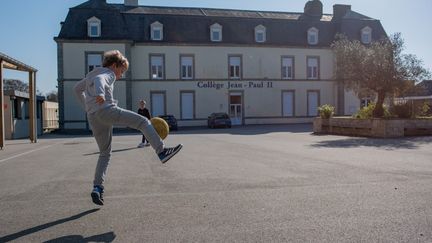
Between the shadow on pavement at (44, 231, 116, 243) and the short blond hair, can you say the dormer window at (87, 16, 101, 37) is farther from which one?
the shadow on pavement at (44, 231, 116, 243)

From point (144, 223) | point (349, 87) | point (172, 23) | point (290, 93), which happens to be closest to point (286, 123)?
point (290, 93)

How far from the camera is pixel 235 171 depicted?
28.7 ft

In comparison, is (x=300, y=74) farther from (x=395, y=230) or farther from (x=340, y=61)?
(x=395, y=230)

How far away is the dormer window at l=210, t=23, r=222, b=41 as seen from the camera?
44406 millimetres

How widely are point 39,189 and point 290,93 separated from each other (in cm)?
4058

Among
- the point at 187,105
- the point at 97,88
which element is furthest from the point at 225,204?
the point at 187,105

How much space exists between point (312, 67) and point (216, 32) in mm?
10377

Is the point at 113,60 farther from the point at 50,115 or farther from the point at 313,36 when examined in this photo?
the point at 50,115

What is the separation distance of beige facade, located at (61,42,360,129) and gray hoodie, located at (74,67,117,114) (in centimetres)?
3630

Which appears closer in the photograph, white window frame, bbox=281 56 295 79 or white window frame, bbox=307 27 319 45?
white window frame, bbox=281 56 295 79

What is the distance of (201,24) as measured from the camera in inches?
1752

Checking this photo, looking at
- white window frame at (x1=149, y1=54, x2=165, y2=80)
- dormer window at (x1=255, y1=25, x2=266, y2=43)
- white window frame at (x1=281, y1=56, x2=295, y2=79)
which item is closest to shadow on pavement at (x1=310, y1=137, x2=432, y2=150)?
white window frame at (x1=149, y1=54, x2=165, y2=80)

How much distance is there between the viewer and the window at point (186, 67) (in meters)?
43.3

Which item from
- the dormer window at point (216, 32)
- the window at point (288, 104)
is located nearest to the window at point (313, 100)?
the window at point (288, 104)
